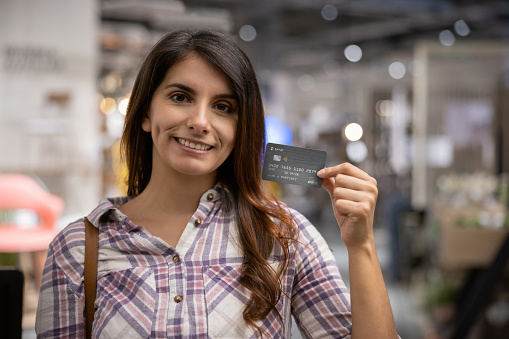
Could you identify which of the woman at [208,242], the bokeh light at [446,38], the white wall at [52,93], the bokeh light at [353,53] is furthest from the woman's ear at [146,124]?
the bokeh light at [353,53]

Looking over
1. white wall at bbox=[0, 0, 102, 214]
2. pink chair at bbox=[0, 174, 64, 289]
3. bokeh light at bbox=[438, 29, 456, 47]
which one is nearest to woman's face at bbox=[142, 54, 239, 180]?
pink chair at bbox=[0, 174, 64, 289]

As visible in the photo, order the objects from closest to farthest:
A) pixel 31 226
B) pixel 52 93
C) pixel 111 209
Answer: pixel 111 209 → pixel 31 226 → pixel 52 93

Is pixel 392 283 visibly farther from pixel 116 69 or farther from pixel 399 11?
pixel 116 69

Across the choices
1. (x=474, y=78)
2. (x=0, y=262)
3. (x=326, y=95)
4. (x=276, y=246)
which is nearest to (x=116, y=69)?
(x=326, y=95)

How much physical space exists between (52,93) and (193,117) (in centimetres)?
552

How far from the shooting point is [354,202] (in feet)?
4.00

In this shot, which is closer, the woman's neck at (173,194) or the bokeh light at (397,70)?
the woman's neck at (173,194)

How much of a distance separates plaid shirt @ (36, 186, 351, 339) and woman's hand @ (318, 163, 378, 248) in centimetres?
16

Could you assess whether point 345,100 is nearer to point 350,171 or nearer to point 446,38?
point 446,38

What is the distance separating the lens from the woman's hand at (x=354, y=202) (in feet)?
3.99

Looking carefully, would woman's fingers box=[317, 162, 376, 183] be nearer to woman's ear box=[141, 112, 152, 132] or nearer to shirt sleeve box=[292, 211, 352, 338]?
shirt sleeve box=[292, 211, 352, 338]

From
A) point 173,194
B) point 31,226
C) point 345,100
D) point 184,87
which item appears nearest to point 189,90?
point 184,87

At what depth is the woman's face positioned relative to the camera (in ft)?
4.16

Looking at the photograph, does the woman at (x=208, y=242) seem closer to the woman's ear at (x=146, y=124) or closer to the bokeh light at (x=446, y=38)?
the woman's ear at (x=146, y=124)
